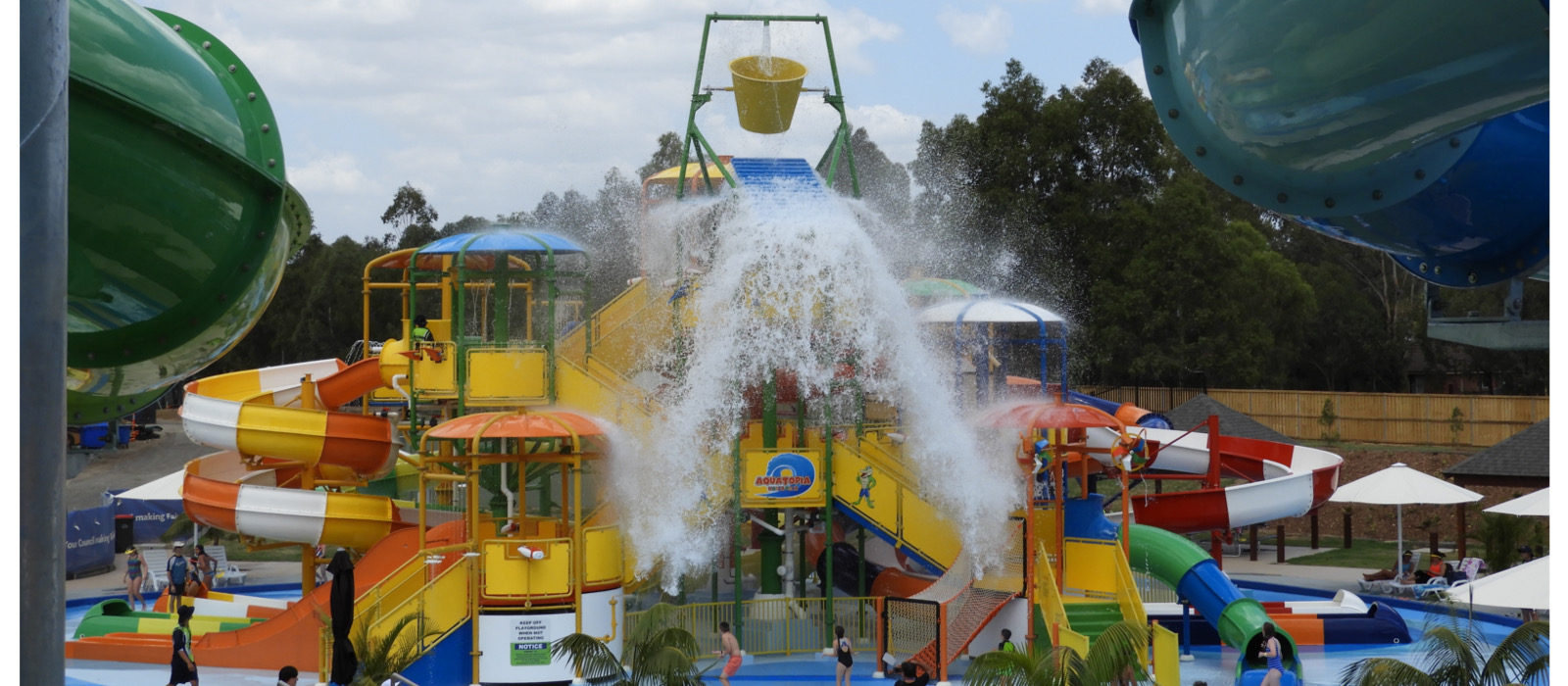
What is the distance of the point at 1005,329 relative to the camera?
3011 cm

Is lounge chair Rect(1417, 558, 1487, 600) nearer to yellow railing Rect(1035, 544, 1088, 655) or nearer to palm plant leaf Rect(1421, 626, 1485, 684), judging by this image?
yellow railing Rect(1035, 544, 1088, 655)

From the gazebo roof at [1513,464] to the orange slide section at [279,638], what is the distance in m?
17.6

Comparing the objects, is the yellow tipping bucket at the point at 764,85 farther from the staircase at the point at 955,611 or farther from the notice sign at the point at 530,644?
the notice sign at the point at 530,644

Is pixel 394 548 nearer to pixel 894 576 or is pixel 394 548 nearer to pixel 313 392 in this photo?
pixel 313 392

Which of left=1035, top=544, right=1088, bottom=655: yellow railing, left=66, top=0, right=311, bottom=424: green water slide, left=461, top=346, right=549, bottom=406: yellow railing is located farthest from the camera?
left=461, top=346, right=549, bottom=406: yellow railing

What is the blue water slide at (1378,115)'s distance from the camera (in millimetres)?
2744

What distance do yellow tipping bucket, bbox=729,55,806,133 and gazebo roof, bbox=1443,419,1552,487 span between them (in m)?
14.0

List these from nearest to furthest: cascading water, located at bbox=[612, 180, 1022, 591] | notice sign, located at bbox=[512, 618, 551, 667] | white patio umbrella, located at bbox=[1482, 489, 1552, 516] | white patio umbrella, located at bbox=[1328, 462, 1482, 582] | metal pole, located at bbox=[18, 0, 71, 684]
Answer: metal pole, located at bbox=[18, 0, 71, 684]
notice sign, located at bbox=[512, 618, 551, 667]
cascading water, located at bbox=[612, 180, 1022, 591]
white patio umbrella, located at bbox=[1482, 489, 1552, 516]
white patio umbrella, located at bbox=[1328, 462, 1482, 582]

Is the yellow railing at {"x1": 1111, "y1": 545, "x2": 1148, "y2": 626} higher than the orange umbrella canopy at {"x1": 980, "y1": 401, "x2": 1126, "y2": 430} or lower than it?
lower

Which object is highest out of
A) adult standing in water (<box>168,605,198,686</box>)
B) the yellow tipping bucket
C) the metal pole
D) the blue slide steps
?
the yellow tipping bucket

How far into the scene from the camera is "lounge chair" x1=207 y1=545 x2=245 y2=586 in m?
26.7

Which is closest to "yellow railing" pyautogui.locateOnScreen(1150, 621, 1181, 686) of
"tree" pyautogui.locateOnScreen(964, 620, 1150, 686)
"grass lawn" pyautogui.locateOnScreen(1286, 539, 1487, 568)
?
"tree" pyautogui.locateOnScreen(964, 620, 1150, 686)

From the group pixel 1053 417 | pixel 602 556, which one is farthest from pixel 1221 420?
pixel 602 556

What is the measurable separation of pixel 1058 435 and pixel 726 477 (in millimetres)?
4274
